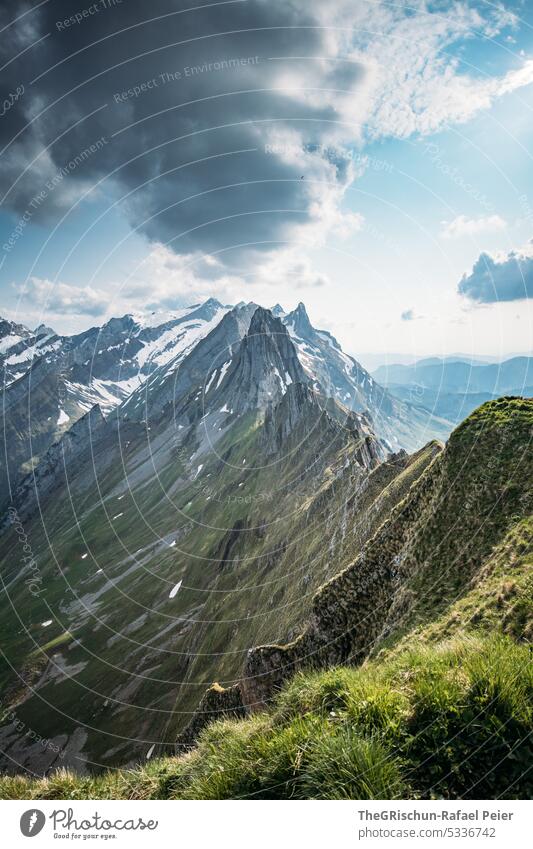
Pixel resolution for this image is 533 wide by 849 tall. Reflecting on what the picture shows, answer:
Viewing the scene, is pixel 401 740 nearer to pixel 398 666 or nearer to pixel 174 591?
pixel 398 666

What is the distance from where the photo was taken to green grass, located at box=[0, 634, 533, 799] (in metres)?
5.84

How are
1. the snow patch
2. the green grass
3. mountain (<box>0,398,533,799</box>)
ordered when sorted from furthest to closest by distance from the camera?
the snow patch → mountain (<box>0,398,533,799</box>) → the green grass

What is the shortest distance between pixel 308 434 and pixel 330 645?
154m

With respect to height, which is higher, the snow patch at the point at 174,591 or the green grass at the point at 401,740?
the green grass at the point at 401,740

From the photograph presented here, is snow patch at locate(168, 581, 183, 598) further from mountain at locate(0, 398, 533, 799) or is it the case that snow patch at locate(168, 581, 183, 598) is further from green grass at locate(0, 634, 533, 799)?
green grass at locate(0, 634, 533, 799)

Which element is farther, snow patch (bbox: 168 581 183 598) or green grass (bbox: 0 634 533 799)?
snow patch (bbox: 168 581 183 598)

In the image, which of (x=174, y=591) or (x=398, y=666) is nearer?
(x=398, y=666)

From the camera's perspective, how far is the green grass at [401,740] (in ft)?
19.1

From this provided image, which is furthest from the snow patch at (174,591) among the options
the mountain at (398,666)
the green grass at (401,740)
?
the green grass at (401,740)

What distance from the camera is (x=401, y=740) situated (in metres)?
6.29

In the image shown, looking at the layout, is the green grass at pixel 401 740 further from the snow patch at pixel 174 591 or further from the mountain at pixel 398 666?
the snow patch at pixel 174 591

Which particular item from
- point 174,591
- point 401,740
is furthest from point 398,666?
point 174,591

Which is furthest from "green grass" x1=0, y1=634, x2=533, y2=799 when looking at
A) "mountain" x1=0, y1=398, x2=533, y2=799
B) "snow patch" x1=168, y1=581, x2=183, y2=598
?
"snow patch" x1=168, y1=581, x2=183, y2=598
